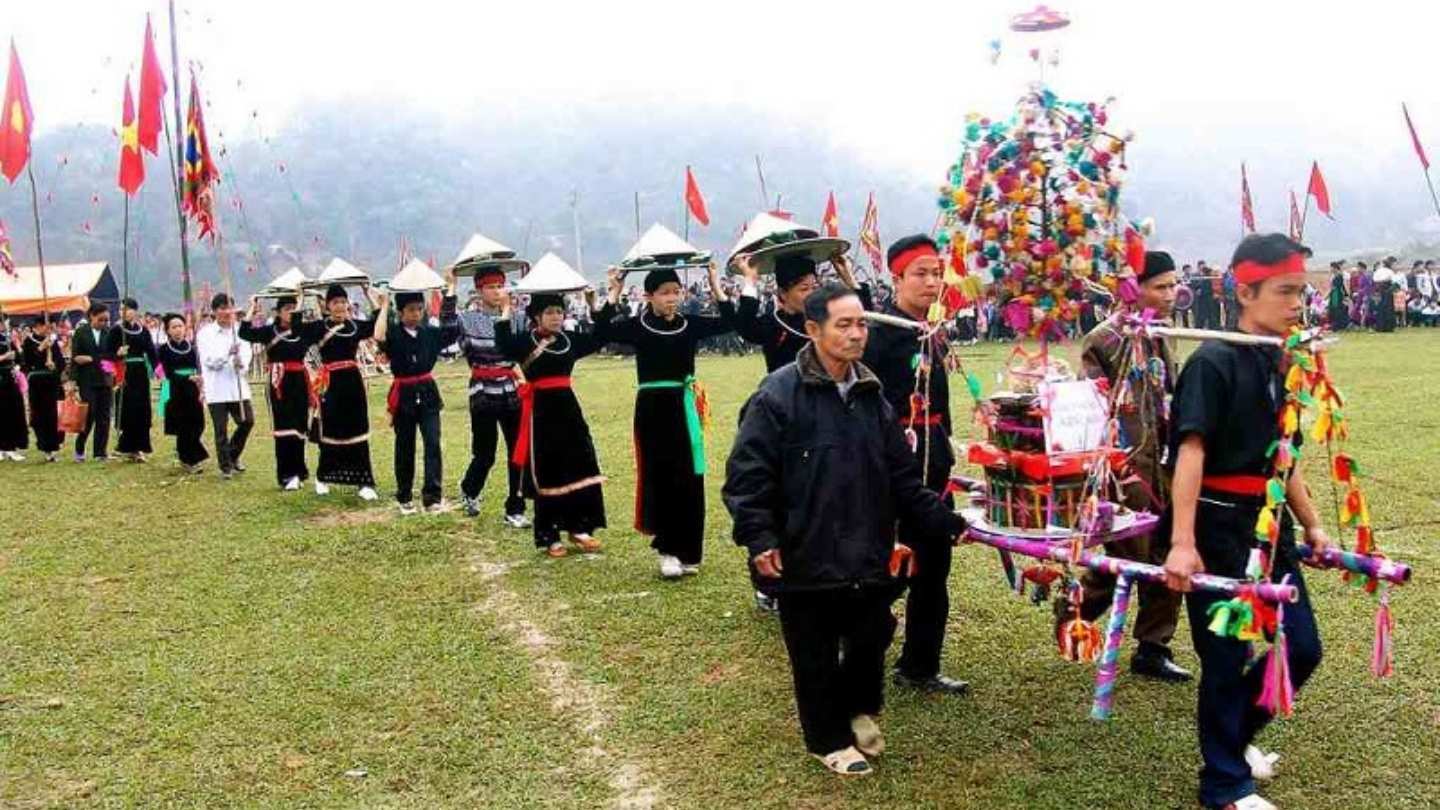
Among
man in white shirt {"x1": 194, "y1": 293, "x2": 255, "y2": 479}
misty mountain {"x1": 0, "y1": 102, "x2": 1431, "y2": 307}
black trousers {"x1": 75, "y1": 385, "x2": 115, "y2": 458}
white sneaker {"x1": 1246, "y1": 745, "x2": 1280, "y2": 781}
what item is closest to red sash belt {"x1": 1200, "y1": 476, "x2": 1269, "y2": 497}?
white sneaker {"x1": 1246, "y1": 745, "x2": 1280, "y2": 781}

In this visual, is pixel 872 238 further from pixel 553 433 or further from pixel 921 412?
pixel 921 412

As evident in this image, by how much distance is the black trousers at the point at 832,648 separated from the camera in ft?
14.0

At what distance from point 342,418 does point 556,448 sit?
134 inches

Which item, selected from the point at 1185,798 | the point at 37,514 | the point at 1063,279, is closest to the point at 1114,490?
the point at 1063,279

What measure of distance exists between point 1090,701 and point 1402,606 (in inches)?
72.7

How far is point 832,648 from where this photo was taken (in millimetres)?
4328

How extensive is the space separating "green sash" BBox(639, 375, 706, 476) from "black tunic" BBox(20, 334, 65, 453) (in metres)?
10.3

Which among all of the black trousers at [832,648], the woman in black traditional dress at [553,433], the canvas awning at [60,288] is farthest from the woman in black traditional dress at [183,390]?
the canvas awning at [60,288]

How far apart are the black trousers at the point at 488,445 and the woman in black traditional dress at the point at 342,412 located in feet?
5.31

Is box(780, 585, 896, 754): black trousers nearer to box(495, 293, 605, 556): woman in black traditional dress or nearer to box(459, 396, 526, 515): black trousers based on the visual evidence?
box(495, 293, 605, 556): woman in black traditional dress

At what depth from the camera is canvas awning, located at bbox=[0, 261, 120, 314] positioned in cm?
2992

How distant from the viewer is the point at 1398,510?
7520 mm

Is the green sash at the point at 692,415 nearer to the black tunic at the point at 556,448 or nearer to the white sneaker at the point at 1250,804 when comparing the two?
the black tunic at the point at 556,448

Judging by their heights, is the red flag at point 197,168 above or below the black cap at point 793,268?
above
